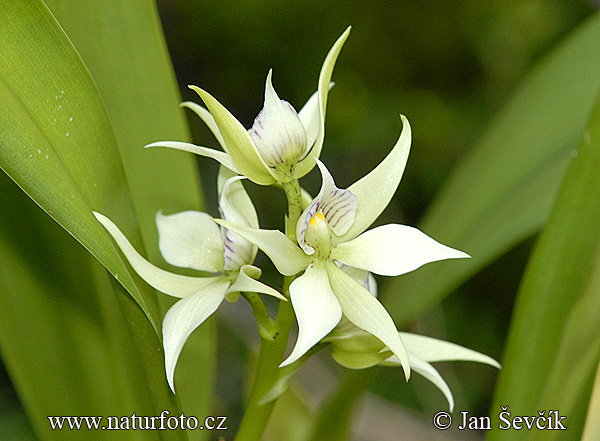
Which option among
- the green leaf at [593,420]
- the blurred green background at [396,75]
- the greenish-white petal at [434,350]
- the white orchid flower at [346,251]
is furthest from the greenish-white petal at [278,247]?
the blurred green background at [396,75]

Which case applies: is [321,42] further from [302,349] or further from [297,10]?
[302,349]

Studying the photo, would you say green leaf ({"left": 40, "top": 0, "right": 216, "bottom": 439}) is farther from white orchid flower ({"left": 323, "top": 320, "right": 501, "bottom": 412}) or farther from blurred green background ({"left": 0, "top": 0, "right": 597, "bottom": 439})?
blurred green background ({"left": 0, "top": 0, "right": 597, "bottom": 439})

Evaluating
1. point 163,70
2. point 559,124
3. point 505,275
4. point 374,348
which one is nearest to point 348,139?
point 505,275

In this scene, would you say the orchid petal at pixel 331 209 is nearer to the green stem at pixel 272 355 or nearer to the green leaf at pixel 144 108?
the green stem at pixel 272 355

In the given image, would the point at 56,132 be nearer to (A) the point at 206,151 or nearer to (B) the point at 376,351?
(A) the point at 206,151

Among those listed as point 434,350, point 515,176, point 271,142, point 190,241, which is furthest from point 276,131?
point 515,176

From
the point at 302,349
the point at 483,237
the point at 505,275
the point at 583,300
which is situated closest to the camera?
the point at 302,349
